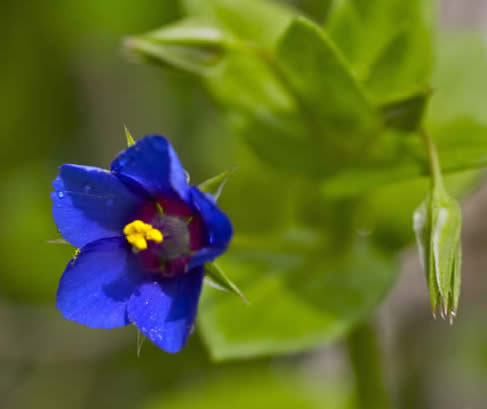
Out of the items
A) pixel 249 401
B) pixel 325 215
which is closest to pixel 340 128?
pixel 325 215

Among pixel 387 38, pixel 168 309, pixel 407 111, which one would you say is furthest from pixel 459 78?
pixel 168 309

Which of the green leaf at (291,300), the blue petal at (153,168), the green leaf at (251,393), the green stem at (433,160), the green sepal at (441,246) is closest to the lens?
the blue petal at (153,168)

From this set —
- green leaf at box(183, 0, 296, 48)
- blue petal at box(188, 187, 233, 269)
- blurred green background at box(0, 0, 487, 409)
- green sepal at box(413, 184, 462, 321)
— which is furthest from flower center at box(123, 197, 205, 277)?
blurred green background at box(0, 0, 487, 409)

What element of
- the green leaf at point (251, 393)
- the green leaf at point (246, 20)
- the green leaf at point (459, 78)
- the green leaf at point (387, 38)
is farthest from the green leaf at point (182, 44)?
the green leaf at point (251, 393)

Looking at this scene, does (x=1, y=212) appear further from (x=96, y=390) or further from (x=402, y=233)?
(x=402, y=233)

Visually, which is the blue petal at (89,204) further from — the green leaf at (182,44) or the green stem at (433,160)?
the green stem at (433,160)

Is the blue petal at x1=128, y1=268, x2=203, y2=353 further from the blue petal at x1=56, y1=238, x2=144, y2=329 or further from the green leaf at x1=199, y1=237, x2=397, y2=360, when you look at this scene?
the green leaf at x1=199, y1=237, x2=397, y2=360

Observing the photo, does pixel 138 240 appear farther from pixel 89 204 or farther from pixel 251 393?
pixel 251 393
